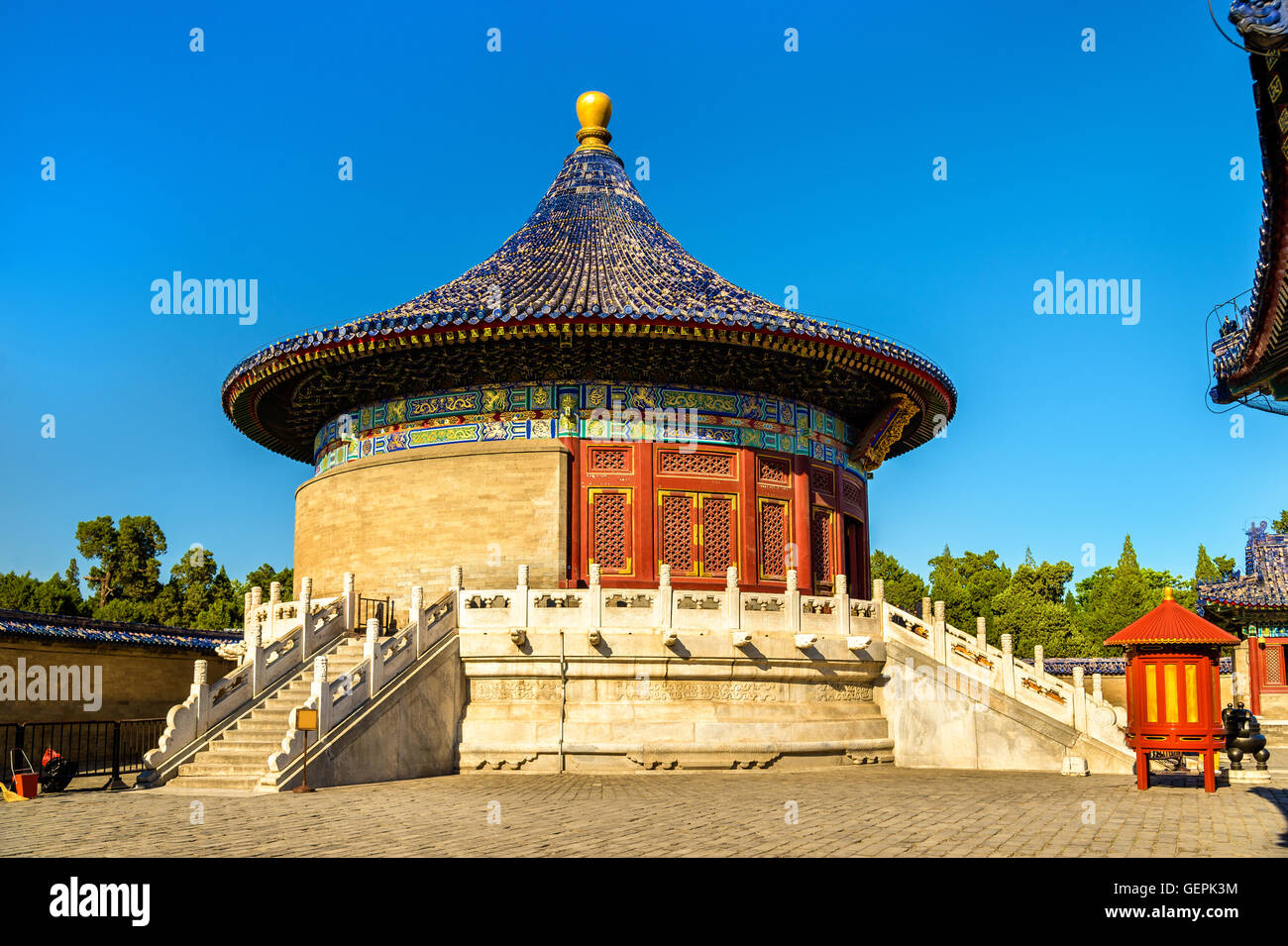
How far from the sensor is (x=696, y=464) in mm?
20109

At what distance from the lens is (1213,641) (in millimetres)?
14047

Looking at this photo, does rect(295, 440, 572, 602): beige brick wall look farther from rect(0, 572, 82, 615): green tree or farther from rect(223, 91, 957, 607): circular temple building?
rect(0, 572, 82, 615): green tree

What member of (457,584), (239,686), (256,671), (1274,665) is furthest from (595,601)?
(1274,665)

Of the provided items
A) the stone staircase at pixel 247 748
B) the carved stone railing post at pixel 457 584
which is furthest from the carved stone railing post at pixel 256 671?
the carved stone railing post at pixel 457 584

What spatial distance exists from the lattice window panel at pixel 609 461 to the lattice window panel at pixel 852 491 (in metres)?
4.94

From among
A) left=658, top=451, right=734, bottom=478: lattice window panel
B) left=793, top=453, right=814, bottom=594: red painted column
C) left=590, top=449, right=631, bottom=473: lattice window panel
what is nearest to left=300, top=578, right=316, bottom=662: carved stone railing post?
left=590, top=449, right=631, bottom=473: lattice window panel

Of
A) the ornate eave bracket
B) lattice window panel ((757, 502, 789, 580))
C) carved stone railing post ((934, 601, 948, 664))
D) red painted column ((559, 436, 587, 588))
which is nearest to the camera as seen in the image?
carved stone railing post ((934, 601, 948, 664))

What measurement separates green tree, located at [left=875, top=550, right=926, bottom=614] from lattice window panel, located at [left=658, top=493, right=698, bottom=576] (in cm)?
3084

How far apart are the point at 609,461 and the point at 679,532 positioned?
1.69 meters

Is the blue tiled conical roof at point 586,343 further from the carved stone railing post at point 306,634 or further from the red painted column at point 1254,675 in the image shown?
the red painted column at point 1254,675

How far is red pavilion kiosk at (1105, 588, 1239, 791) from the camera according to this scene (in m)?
14.1

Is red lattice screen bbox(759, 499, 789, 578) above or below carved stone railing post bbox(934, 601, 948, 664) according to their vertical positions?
above
